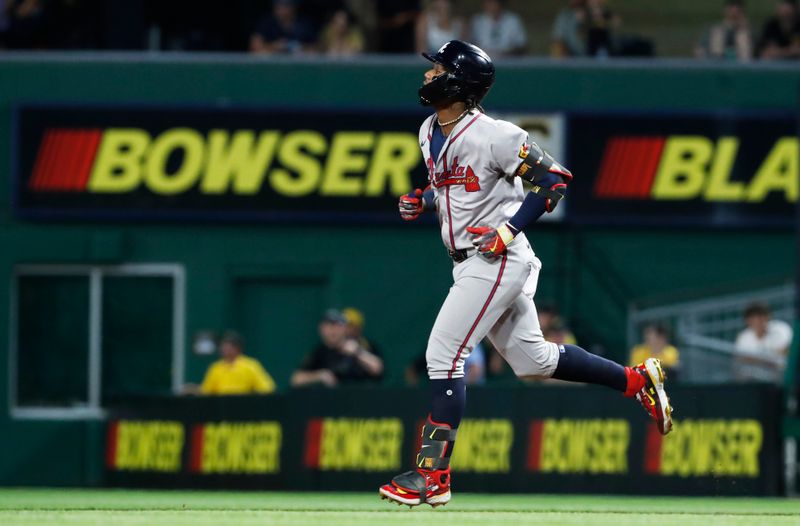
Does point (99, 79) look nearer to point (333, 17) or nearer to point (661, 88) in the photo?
point (333, 17)

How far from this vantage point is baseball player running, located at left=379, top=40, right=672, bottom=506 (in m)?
8.00

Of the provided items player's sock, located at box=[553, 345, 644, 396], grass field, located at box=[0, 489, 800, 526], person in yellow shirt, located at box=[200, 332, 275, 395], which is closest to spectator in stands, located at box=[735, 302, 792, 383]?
grass field, located at box=[0, 489, 800, 526]

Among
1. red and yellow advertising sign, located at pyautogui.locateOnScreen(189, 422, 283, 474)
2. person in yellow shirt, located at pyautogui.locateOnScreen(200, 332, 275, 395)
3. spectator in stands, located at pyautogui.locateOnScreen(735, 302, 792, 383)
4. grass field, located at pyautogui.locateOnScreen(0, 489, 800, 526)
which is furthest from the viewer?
person in yellow shirt, located at pyautogui.locateOnScreen(200, 332, 275, 395)

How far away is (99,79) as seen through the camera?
58.6 ft

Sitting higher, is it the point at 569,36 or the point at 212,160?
the point at 569,36

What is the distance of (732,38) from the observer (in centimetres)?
1805

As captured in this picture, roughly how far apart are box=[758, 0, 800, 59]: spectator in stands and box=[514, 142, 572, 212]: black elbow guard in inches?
414

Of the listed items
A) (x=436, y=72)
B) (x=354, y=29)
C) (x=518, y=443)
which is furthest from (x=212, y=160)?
(x=436, y=72)

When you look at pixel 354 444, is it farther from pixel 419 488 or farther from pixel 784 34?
pixel 784 34

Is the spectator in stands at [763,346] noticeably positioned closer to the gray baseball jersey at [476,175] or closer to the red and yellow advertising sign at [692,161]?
the red and yellow advertising sign at [692,161]

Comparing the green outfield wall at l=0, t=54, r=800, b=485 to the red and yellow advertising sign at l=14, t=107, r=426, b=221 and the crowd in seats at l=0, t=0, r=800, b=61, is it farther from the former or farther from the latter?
the crowd in seats at l=0, t=0, r=800, b=61

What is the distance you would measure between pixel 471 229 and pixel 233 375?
821 cm

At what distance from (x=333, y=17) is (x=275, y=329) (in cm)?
355

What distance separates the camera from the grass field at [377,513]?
789 cm
